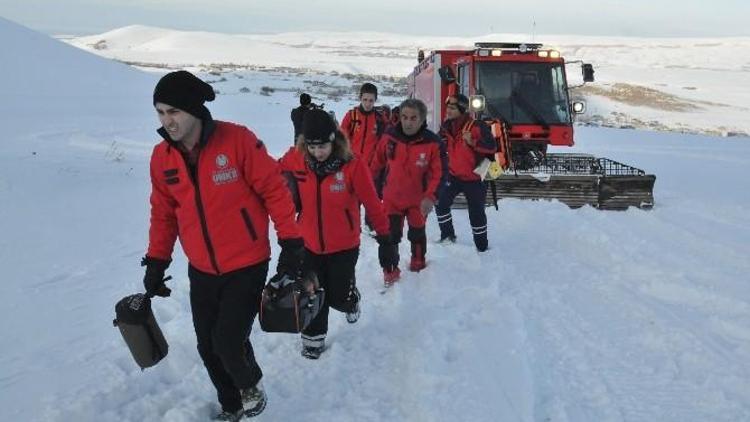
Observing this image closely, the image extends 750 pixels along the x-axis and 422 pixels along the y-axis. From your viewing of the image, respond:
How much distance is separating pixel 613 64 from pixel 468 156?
298ft

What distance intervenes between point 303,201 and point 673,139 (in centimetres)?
2021

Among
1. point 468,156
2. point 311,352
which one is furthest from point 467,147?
point 311,352

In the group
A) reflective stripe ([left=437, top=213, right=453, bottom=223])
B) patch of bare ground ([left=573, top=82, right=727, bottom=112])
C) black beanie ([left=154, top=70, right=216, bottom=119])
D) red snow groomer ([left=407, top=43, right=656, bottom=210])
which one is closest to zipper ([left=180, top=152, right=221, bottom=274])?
black beanie ([left=154, top=70, right=216, bottom=119])

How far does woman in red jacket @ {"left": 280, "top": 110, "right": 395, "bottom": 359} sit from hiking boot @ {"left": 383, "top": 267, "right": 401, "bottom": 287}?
1308 mm

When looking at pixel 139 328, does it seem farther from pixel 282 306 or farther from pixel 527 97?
pixel 527 97

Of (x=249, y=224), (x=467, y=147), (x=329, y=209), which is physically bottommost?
(x=329, y=209)

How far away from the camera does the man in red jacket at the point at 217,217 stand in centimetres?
324

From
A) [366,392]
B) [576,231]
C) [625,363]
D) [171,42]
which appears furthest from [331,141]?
[171,42]

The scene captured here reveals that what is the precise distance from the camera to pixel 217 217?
333 centimetres

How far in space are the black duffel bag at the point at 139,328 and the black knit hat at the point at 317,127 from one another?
4.99 feet

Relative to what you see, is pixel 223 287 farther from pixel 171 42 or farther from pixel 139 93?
pixel 171 42

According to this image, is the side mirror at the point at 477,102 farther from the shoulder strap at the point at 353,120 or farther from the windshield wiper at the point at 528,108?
the shoulder strap at the point at 353,120

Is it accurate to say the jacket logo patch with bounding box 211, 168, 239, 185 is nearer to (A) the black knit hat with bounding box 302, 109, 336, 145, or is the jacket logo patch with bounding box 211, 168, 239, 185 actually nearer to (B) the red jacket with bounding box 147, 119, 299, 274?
(B) the red jacket with bounding box 147, 119, 299, 274

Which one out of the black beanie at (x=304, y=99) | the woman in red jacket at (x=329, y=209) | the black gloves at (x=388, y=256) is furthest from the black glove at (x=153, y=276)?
the black beanie at (x=304, y=99)
